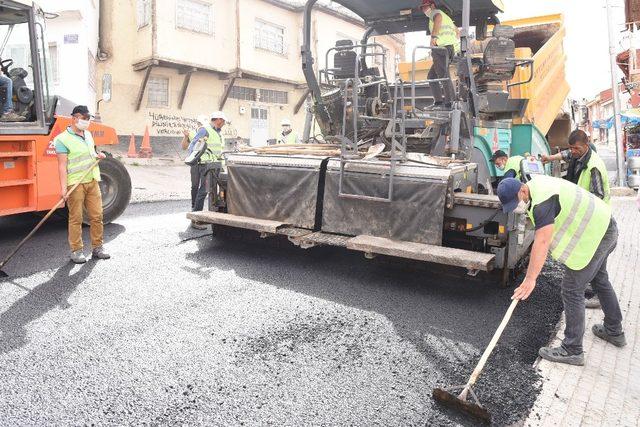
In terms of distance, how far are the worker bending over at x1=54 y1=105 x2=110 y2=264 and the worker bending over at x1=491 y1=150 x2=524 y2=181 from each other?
4521mm

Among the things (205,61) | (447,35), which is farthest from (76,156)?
(205,61)

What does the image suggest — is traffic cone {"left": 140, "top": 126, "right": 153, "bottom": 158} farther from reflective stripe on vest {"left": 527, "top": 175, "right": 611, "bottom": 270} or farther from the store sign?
reflective stripe on vest {"left": 527, "top": 175, "right": 611, "bottom": 270}

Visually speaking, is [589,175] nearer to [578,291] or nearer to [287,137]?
[578,291]

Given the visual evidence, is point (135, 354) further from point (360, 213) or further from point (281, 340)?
point (360, 213)

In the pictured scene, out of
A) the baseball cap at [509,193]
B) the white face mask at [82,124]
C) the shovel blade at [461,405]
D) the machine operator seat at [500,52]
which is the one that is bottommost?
the shovel blade at [461,405]

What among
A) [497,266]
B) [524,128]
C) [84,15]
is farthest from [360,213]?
[84,15]

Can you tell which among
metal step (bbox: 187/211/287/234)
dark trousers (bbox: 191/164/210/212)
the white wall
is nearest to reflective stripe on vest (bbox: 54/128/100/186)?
metal step (bbox: 187/211/287/234)

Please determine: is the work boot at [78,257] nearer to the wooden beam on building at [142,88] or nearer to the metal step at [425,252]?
the metal step at [425,252]

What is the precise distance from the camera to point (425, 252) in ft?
12.6

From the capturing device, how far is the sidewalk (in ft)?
7.99

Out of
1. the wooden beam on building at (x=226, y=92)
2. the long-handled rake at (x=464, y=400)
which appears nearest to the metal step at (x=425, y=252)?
the long-handled rake at (x=464, y=400)

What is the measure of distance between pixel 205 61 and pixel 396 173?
47.0ft

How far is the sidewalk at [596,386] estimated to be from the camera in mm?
2436

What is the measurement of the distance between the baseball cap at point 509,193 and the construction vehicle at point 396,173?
745mm
